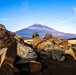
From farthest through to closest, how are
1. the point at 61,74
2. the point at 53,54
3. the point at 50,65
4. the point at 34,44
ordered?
the point at 34,44 < the point at 53,54 < the point at 50,65 < the point at 61,74

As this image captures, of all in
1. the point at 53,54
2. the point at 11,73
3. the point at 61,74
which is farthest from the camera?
the point at 53,54

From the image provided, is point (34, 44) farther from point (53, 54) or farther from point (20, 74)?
point (20, 74)

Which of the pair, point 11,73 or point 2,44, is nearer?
point 11,73

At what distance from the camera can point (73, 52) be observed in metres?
19.3

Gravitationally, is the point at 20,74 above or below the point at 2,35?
below

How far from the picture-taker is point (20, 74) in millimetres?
11867

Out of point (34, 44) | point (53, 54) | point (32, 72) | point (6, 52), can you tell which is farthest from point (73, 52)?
point (6, 52)

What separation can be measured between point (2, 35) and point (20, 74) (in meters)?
3.00

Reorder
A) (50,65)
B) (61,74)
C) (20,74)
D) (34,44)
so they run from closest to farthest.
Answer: (20,74)
(61,74)
(50,65)
(34,44)

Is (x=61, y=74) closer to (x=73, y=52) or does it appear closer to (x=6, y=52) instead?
(x=6, y=52)

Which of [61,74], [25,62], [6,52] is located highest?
[6,52]

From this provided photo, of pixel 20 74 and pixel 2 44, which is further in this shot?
pixel 2 44

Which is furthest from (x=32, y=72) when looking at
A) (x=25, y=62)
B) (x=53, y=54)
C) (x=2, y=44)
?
(x=53, y=54)

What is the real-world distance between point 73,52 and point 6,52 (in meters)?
9.83
